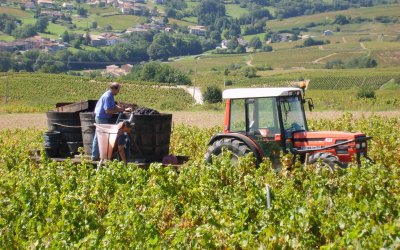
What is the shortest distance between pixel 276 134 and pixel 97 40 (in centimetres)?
11677

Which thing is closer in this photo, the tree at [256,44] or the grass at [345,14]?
the tree at [256,44]

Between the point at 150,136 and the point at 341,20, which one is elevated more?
the point at 341,20

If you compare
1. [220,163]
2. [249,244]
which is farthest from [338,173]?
[249,244]

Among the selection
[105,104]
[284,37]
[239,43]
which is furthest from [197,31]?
[105,104]

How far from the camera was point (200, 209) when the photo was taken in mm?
8703

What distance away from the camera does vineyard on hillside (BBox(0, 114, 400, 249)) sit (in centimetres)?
730

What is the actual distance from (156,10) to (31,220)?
181 m

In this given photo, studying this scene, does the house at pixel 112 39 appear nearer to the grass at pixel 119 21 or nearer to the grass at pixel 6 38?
the grass at pixel 119 21

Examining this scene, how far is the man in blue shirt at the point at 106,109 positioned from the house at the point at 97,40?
4460 inches

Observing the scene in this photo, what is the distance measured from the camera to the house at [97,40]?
4931 inches

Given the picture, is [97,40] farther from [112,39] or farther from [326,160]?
[326,160]

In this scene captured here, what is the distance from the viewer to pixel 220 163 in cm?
1153

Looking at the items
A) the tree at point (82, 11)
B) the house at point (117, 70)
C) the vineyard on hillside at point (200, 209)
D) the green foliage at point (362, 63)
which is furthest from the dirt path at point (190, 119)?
the tree at point (82, 11)

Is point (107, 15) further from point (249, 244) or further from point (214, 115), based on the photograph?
point (249, 244)
